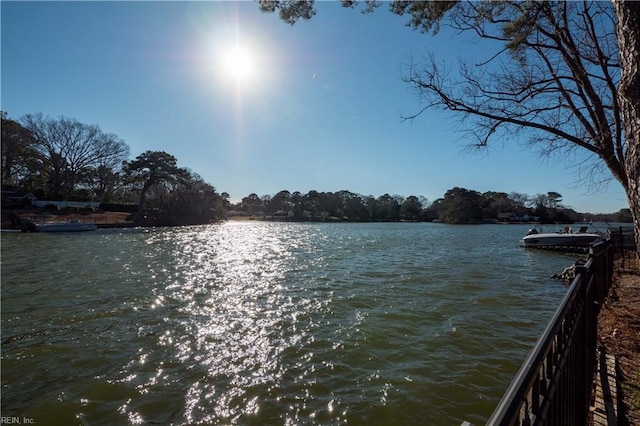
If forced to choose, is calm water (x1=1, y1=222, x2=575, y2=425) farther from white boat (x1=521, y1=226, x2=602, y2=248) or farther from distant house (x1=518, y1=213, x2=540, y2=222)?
distant house (x1=518, y1=213, x2=540, y2=222)

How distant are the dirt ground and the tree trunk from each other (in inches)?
63.2

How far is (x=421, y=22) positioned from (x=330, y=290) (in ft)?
23.6

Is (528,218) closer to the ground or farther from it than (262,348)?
farther from it

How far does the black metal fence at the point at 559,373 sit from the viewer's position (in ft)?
3.81

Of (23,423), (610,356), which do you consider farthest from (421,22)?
(23,423)

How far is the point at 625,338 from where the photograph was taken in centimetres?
447

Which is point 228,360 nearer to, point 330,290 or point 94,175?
point 330,290

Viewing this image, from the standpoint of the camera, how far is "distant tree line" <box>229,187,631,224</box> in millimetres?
94812

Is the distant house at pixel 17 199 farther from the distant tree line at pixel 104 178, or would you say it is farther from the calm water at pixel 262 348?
the calm water at pixel 262 348

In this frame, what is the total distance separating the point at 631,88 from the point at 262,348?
560 cm

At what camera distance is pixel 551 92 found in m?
5.79

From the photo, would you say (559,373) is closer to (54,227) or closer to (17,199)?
(54,227)

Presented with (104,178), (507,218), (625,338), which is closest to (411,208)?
(507,218)

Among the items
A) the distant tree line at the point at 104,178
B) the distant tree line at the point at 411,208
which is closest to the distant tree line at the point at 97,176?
the distant tree line at the point at 104,178
